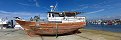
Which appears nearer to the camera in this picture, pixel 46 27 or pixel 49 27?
pixel 46 27

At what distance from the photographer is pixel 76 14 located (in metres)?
33.7

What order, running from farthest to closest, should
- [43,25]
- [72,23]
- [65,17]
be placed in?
[65,17] → [72,23] → [43,25]

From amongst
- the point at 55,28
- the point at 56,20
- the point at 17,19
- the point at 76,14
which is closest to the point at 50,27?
the point at 55,28

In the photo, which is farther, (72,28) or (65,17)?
(65,17)

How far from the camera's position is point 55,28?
28.0 m

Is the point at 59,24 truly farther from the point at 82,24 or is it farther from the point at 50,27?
the point at 82,24

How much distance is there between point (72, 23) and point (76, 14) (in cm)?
462

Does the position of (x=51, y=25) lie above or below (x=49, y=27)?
above

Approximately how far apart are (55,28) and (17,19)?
19.5ft

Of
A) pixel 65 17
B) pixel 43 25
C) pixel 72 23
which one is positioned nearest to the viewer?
pixel 43 25

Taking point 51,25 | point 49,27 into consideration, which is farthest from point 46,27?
point 51,25

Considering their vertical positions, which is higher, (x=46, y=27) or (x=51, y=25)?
(x=51, y=25)

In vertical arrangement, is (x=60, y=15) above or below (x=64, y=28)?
above

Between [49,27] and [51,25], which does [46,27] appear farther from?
[51,25]
